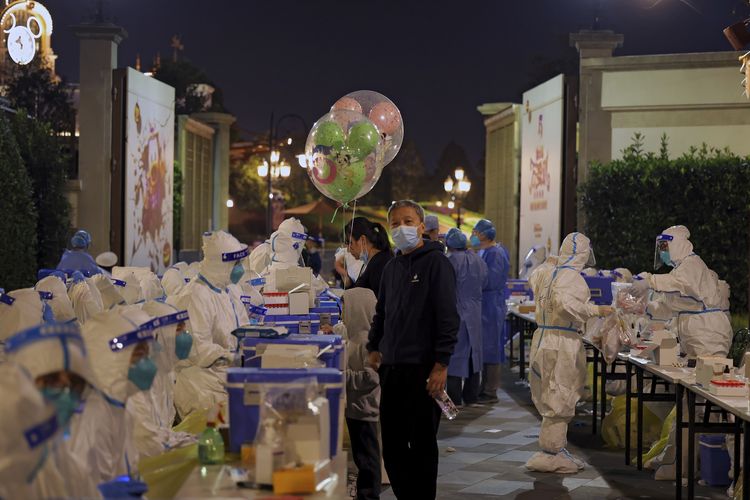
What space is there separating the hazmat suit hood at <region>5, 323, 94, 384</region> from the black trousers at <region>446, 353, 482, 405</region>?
8898mm

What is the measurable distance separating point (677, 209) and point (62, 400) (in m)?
15.4

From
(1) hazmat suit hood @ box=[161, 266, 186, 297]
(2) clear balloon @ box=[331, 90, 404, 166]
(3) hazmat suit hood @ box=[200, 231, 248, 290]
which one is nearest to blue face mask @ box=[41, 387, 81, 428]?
(3) hazmat suit hood @ box=[200, 231, 248, 290]

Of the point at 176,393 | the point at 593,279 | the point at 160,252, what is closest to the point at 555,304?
the point at 593,279

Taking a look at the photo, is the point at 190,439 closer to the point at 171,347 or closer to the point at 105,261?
the point at 171,347

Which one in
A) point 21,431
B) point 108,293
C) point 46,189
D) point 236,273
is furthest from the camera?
point 46,189

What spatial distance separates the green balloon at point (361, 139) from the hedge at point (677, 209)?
32.4ft

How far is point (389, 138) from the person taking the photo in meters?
9.56

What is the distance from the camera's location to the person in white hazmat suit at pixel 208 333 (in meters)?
6.50

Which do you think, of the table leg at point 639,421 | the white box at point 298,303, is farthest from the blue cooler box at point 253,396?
the table leg at point 639,421

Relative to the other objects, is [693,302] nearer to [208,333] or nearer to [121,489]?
[208,333]

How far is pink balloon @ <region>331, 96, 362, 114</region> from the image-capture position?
9203 millimetres

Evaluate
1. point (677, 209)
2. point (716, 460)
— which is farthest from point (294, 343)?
point (677, 209)

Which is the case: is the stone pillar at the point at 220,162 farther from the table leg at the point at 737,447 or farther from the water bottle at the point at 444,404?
the water bottle at the point at 444,404

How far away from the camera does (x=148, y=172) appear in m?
21.2
